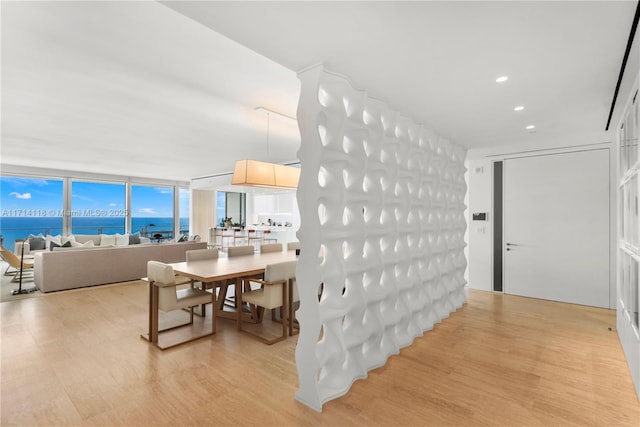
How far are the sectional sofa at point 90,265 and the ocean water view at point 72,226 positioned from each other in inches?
199

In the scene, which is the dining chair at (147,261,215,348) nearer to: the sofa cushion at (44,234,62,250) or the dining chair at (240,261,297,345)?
the dining chair at (240,261,297,345)

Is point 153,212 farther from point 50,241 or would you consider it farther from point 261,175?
point 261,175

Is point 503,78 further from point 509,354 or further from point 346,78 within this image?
point 509,354

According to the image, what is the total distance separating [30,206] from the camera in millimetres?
10758

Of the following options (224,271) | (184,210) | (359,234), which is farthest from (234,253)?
(184,210)

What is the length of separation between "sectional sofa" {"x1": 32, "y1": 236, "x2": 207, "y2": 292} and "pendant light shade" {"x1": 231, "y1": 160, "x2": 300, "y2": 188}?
3.19 metres

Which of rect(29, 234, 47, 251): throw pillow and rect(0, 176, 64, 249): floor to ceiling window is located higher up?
rect(0, 176, 64, 249): floor to ceiling window

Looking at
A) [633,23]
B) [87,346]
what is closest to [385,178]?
[633,23]

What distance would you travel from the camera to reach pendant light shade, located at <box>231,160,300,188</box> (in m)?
4.57

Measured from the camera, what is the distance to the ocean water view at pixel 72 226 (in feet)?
31.1

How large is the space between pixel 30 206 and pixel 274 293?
1192 cm

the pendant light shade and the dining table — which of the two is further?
the pendant light shade

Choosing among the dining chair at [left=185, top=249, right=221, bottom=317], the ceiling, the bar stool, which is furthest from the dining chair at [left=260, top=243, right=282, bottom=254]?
the bar stool

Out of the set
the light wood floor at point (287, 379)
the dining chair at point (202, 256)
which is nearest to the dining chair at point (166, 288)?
the light wood floor at point (287, 379)
